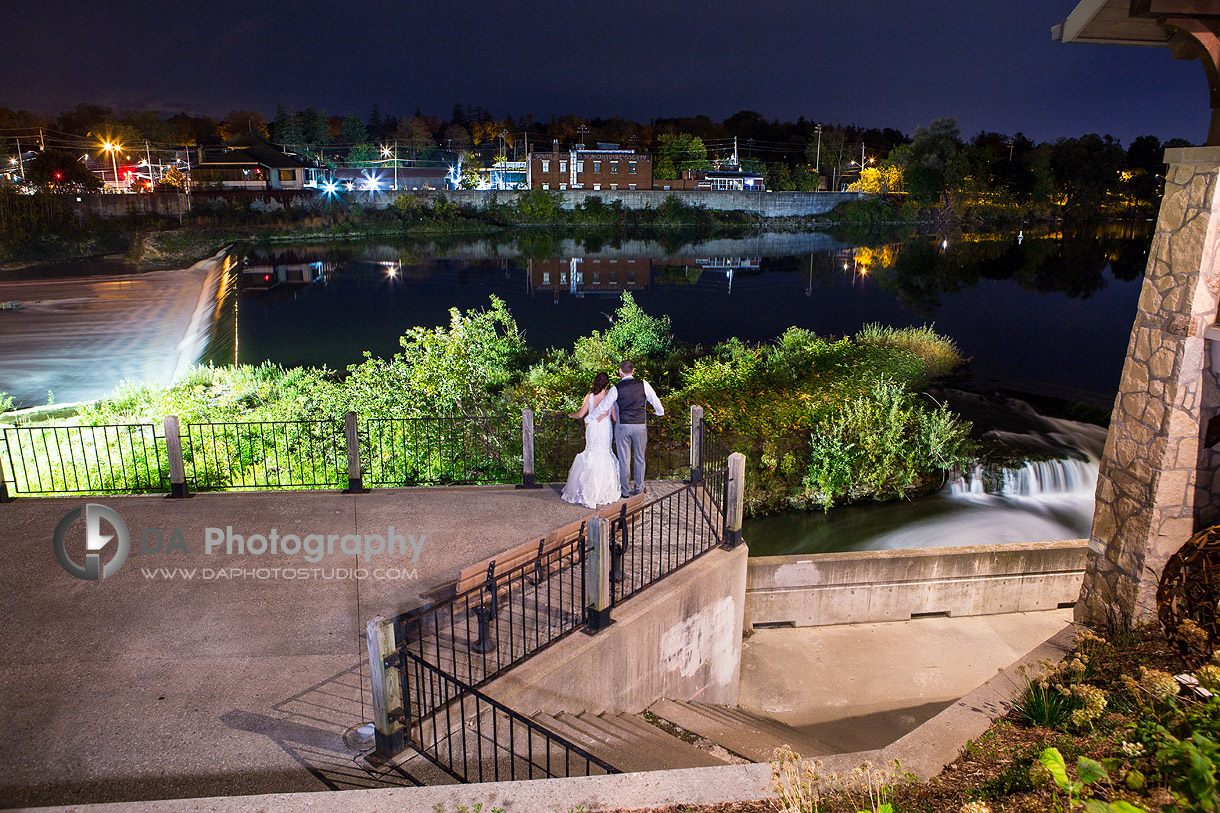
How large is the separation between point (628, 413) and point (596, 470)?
0.81 meters

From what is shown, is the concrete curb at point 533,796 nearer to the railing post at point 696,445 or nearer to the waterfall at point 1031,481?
the railing post at point 696,445

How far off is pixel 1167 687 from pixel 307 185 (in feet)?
329

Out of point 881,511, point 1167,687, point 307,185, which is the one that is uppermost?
point 307,185

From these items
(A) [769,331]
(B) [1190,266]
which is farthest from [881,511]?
(A) [769,331]

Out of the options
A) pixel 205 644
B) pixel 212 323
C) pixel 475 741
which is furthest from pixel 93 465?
pixel 212 323

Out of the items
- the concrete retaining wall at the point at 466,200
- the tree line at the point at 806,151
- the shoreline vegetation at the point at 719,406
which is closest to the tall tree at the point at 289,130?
the tree line at the point at 806,151

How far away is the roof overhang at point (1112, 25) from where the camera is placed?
6.39 metres

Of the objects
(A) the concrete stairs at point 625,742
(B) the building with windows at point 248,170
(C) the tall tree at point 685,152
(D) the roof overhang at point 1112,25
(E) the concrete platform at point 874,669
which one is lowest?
(E) the concrete platform at point 874,669

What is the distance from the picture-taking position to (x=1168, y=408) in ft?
20.8

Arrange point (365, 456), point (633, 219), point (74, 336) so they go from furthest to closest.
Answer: point (633, 219), point (74, 336), point (365, 456)

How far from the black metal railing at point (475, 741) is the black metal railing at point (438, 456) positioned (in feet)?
22.1

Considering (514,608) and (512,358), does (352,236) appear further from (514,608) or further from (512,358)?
(514,608)

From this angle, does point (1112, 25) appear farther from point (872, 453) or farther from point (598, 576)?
point (872, 453)

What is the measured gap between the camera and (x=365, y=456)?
1301 centimetres
